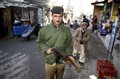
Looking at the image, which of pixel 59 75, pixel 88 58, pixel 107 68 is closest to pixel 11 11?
pixel 88 58

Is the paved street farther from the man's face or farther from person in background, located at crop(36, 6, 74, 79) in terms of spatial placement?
the man's face

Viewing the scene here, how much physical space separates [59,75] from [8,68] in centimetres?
340

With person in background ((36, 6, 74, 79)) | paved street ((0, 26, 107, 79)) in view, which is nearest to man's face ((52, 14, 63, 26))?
person in background ((36, 6, 74, 79))

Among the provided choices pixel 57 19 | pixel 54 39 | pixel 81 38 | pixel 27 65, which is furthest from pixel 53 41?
pixel 27 65

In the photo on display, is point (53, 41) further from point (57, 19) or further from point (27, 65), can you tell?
point (27, 65)

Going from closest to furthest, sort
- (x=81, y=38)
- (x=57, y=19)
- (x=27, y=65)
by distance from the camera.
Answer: (x=57, y=19) → (x=81, y=38) → (x=27, y=65)

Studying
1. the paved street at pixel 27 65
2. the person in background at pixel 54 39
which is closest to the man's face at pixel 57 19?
the person in background at pixel 54 39

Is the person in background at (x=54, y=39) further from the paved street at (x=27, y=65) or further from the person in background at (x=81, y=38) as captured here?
the person in background at (x=81, y=38)

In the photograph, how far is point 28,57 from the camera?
797 cm

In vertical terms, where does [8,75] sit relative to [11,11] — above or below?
below

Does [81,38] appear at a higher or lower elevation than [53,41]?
lower

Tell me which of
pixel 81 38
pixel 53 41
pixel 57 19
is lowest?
pixel 81 38

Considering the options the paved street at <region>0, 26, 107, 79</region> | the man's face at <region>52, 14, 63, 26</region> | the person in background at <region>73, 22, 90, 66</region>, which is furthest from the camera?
the person in background at <region>73, 22, 90, 66</region>

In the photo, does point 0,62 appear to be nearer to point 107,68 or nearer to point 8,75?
point 8,75
